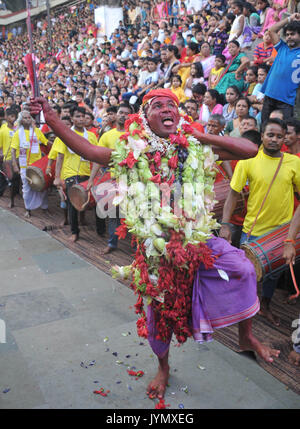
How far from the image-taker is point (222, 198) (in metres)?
4.61

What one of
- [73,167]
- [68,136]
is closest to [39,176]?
[73,167]

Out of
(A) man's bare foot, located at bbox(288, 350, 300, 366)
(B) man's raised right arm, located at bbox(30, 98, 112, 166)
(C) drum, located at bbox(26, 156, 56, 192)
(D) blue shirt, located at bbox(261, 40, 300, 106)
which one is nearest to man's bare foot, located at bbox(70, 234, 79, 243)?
(C) drum, located at bbox(26, 156, 56, 192)

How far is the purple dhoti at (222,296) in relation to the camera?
2578mm

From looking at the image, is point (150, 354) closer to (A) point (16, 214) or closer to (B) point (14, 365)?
(B) point (14, 365)

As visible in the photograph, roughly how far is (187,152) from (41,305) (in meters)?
2.47

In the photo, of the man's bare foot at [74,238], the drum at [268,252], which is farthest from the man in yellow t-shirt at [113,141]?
the drum at [268,252]

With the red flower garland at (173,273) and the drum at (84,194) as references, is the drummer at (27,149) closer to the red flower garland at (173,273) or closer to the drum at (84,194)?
the drum at (84,194)

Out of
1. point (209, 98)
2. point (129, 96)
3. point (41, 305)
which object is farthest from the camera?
point (129, 96)

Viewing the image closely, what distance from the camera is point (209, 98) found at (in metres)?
6.63

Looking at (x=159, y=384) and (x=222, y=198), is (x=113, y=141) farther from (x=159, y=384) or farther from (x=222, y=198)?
(x=159, y=384)

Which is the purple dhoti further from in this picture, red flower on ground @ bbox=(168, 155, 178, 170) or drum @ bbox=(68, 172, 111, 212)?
drum @ bbox=(68, 172, 111, 212)

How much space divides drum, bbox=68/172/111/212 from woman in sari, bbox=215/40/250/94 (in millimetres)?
3114
